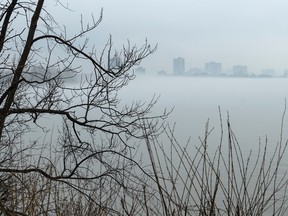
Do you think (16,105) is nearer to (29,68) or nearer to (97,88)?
(29,68)

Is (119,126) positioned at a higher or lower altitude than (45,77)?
lower

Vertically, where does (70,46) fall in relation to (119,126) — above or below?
above

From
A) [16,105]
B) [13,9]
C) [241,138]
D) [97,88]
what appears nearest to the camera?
[13,9]

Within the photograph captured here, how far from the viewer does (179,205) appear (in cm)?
202

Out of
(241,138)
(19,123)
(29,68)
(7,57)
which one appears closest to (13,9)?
(7,57)

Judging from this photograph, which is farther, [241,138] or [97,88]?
[241,138]

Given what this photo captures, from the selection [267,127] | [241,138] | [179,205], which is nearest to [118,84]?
[179,205]

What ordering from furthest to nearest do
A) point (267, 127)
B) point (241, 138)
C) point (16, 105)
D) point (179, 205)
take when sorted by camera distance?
point (267, 127) < point (241, 138) < point (16, 105) < point (179, 205)

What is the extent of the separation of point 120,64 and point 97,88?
0.71 meters

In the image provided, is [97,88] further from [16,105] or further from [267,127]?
[267,127]

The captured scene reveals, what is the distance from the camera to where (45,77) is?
8.73m

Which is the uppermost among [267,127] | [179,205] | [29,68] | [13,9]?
[13,9]

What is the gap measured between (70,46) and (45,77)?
850 millimetres

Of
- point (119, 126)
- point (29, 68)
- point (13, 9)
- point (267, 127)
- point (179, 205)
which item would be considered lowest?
point (267, 127)
